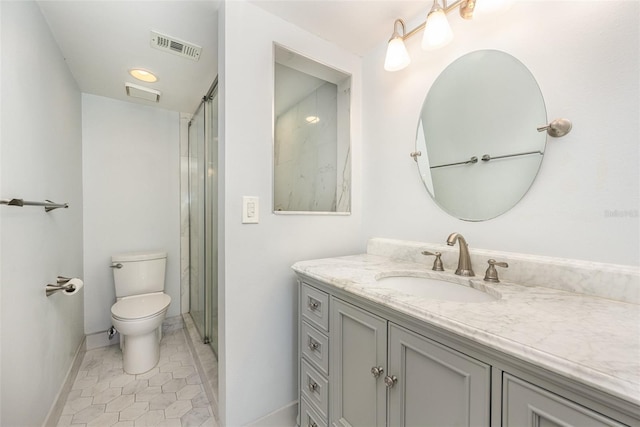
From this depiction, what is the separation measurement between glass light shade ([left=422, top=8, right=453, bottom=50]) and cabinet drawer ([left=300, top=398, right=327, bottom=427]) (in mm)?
1670

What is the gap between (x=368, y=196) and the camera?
1.63 meters

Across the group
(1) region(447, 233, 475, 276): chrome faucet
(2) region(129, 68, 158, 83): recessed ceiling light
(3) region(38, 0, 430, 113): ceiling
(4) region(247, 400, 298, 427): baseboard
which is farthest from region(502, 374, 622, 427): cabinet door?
(2) region(129, 68, 158, 83): recessed ceiling light

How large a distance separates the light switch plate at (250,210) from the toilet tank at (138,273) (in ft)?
4.92

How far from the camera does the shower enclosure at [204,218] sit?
5.99 ft

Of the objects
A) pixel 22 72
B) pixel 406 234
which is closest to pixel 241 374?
pixel 406 234

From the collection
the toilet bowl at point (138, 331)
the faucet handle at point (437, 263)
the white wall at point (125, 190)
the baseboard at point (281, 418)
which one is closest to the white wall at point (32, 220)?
the toilet bowl at point (138, 331)

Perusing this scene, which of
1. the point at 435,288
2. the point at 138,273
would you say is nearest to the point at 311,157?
the point at 435,288

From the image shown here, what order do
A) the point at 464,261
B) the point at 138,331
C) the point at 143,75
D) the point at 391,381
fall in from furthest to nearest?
1. the point at 143,75
2. the point at 138,331
3. the point at 464,261
4. the point at 391,381

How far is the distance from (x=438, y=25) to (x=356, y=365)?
140cm

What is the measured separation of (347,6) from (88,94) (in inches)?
88.4

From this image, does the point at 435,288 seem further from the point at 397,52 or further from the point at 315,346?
the point at 397,52

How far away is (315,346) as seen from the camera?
1154mm

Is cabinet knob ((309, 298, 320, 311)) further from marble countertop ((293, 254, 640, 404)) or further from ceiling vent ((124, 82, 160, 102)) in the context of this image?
ceiling vent ((124, 82, 160, 102))

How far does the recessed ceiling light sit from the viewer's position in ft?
5.94
